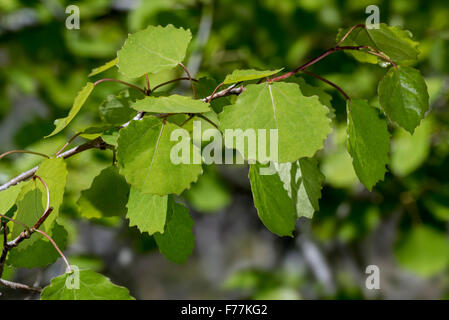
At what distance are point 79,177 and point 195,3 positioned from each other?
617mm

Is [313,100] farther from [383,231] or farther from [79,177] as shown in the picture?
[383,231]

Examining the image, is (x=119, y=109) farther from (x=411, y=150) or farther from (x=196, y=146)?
(x=411, y=150)

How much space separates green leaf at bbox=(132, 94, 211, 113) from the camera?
1.10 ft

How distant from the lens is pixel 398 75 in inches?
16.0

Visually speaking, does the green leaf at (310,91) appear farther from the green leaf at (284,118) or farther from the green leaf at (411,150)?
the green leaf at (411,150)

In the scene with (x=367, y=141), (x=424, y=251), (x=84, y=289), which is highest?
(x=367, y=141)

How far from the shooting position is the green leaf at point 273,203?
0.38 meters

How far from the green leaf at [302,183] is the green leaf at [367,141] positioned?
0.13 feet

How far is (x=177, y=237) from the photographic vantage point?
44 cm

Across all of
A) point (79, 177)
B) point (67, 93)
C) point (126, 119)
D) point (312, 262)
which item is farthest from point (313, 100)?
point (312, 262)

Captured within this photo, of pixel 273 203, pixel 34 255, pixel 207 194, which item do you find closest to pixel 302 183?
pixel 273 203

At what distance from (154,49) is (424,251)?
1.22 meters

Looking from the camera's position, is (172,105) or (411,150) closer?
(172,105)

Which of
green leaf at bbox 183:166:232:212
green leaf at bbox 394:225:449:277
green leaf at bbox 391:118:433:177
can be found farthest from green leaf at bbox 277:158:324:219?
green leaf at bbox 394:225:449:277
